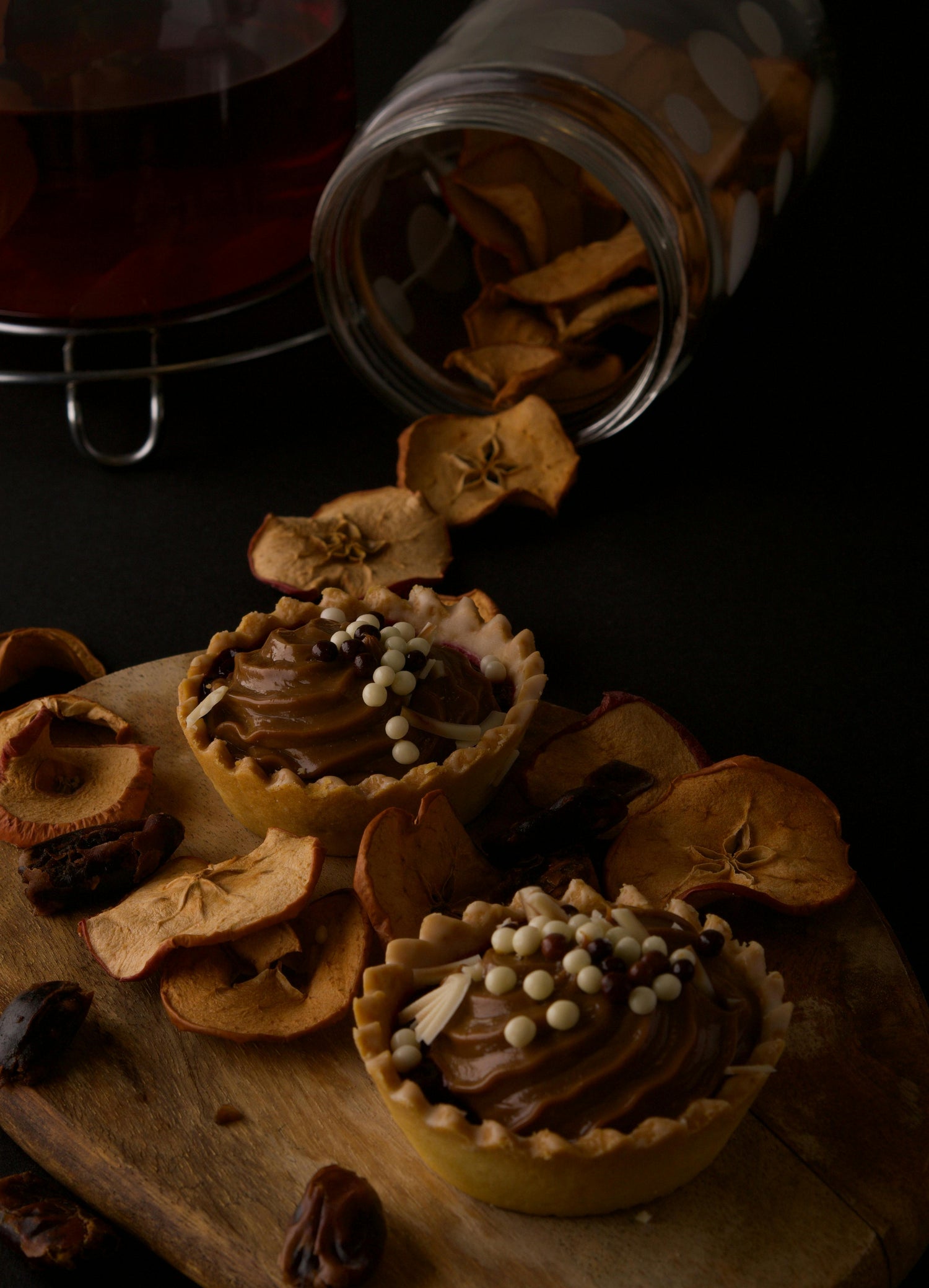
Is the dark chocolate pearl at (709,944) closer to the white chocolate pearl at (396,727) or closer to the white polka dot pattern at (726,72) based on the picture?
the white chocolate pearl at (396,727)

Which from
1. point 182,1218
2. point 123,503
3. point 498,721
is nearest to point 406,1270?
point 182,1218

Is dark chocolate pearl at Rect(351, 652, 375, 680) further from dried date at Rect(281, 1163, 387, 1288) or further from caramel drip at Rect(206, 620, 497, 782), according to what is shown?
dried date at Rect(281, 1163, 387, 1288)

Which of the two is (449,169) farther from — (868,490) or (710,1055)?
(710,1055)

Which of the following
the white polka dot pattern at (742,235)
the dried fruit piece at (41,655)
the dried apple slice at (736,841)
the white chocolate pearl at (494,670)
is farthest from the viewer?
the white polka dot pattern at (742,235)

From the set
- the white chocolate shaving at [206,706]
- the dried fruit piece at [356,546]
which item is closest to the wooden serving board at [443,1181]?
the white chocolate shaving at [206,706]

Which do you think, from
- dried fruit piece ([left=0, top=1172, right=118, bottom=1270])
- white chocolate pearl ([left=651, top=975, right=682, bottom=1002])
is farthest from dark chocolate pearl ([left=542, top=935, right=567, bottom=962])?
dried fruit piece ([left=0, top=1172, right=118, bottom=1270])

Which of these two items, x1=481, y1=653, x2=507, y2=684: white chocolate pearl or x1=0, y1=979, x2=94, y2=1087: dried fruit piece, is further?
x1=481, y1=653, x2=507, y2=684: white chocolate pearl

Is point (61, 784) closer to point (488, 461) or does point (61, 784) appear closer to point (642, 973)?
point (642, 973)
